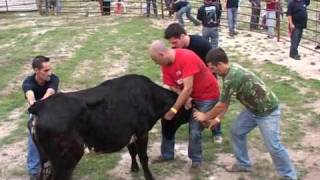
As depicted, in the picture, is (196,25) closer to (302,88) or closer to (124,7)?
(124,7)

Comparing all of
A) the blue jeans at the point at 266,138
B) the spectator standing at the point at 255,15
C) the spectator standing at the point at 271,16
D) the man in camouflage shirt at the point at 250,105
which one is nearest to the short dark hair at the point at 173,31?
the man in camouflage shirt at the point at 250,105

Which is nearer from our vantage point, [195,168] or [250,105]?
[250,105]

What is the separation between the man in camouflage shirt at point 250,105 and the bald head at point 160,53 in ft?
1.53

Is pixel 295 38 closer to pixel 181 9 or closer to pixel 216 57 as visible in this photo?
pixel 181 9

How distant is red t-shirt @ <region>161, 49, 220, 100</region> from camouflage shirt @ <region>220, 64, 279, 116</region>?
1.51ft

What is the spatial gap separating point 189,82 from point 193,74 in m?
0.10

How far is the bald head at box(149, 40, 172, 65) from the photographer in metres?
5.54

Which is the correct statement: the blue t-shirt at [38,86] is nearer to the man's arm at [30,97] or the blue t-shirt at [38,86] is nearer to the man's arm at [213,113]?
the man's arm at [30,97]

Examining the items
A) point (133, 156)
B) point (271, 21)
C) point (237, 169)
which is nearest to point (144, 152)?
point (133, 156)

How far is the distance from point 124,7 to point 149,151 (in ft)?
52.0

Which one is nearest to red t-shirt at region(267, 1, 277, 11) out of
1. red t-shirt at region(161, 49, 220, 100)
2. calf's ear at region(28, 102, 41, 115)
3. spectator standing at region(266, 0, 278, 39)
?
spectator standing at region(266, 0, 278, 39)

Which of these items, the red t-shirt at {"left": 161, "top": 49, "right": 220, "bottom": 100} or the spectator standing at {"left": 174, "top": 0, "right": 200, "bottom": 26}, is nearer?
the red t-shirt at {"left": 161, "top": 49, "right": 220, "bottom": 100}

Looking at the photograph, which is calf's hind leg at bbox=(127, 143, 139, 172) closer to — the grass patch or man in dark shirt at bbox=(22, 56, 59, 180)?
the grass patch

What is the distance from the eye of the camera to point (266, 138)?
5531 mm
